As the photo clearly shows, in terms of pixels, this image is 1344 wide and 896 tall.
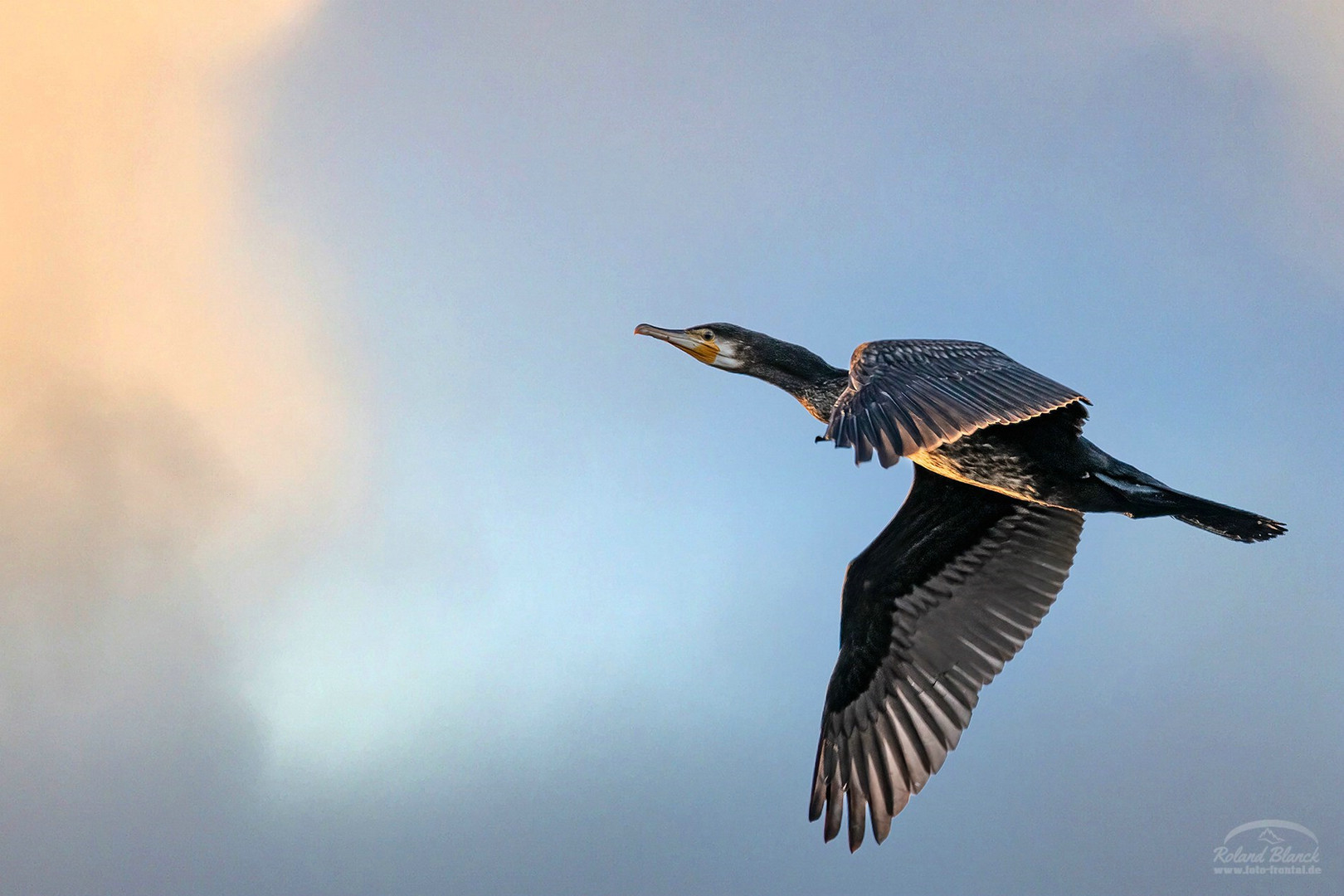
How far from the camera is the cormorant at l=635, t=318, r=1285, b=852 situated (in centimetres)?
795

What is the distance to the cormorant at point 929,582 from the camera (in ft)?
26.1

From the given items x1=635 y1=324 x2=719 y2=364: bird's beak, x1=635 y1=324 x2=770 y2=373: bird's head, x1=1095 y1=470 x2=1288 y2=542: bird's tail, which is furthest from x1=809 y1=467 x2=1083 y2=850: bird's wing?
x1=635 y1=324 x2=719 y2=364: bird's beak

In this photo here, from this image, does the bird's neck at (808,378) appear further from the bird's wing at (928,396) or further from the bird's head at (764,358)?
the bird's wing at (928,396)

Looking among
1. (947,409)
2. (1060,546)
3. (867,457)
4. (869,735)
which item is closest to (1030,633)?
(1060,546)

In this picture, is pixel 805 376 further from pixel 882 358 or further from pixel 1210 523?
pixel 1210 523

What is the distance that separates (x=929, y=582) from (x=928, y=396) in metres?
3.29

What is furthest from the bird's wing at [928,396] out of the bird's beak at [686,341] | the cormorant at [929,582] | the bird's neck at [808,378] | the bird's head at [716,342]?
the bird's beak at [686,341]

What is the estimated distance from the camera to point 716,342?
919 centimetres

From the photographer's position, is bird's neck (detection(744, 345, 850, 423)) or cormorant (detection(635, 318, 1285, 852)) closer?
cormorant (detection(635, 318, 1285, 852))

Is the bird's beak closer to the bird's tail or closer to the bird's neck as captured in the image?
the bird's neck

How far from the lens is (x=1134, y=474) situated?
314 inches

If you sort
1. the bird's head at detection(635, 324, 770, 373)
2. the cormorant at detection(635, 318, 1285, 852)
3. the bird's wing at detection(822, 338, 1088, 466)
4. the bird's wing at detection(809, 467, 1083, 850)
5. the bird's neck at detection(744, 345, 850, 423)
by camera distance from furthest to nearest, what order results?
the bird's head at detection(635, 324, 770, 373)
the bird's wing at detection(809, 467, 1083, 850)
the bird's neck at detection(744, 345, 850, 423)
the cormorant at detection(635, 318, 1285, 852)
the bird's wing at detection(822, 338, 1088, 466)

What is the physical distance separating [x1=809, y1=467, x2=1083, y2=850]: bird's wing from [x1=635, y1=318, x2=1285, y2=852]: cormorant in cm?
1

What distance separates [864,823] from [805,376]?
380 centimetres
